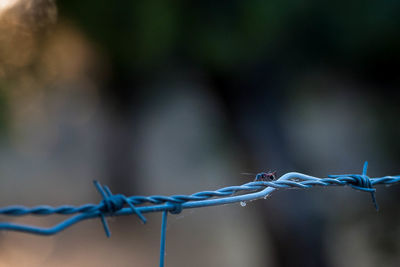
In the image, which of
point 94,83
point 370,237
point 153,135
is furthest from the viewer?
point 153,135

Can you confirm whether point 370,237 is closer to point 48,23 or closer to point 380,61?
point 380,61

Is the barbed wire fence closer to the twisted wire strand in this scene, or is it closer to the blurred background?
the twisted wire strand

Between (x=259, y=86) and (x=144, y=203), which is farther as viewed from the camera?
(x=259, y=86)

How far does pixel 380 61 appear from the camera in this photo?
179 inches

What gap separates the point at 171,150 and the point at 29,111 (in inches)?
123

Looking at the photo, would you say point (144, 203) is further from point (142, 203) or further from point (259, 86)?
point (259, 86)

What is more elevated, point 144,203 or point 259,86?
point 259,86

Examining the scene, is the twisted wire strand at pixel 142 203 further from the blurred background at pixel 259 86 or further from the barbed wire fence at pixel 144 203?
the blurred background at pixel 259 86

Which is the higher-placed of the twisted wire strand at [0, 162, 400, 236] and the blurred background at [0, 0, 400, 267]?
the blurred background at [0, 0, 400, 267]

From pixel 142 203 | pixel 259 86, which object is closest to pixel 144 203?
pixel 142 203

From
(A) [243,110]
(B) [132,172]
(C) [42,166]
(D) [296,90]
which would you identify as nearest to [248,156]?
(A) [243,110]

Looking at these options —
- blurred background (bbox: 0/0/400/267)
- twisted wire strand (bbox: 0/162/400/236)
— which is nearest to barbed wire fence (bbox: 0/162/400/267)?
twisted wire strand (bbox: 0/162/400/236)

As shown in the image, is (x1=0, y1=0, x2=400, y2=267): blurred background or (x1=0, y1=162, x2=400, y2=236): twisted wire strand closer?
(x1=0, y1=162, x2=400, y2=236): twisted wire strand

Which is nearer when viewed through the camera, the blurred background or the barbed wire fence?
the barbed wire fence
